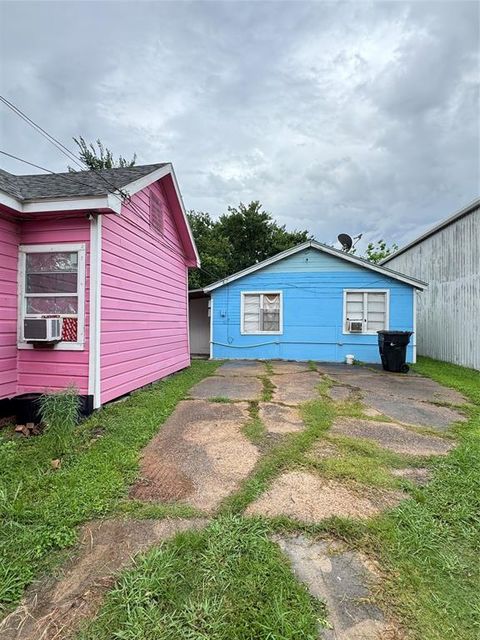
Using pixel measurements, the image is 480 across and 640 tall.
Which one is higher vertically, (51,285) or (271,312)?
(51,285)

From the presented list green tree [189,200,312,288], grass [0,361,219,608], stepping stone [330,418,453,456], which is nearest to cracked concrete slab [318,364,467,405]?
stepping stone [330,418,453,456]

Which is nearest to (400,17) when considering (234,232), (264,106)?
(264,106)

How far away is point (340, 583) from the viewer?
1578 millimetres

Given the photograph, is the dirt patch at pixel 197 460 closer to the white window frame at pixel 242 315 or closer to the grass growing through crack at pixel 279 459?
the grass growing through crack at pixel 279 459

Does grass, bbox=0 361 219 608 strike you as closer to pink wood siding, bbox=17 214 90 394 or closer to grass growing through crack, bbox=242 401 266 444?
pink wood siding, bbox=17 214 90 394

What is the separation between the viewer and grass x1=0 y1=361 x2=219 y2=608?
1.75m

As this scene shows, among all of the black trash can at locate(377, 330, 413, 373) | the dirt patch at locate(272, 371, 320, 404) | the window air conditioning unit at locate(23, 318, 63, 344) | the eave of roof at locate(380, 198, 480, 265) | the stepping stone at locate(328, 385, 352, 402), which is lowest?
the dirt patch at locate(272, 371, 320, 404)

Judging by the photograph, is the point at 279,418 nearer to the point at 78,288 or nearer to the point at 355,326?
the point at 78,288

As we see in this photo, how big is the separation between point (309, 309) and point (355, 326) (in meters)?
1.53

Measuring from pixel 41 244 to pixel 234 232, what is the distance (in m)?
19.8

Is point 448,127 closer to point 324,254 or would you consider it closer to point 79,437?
point 324,254

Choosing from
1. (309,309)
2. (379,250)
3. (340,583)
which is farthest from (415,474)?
(379,250)

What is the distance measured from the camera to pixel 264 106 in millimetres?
10617

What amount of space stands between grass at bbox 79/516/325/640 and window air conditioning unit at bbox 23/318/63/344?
3288 millimetres
